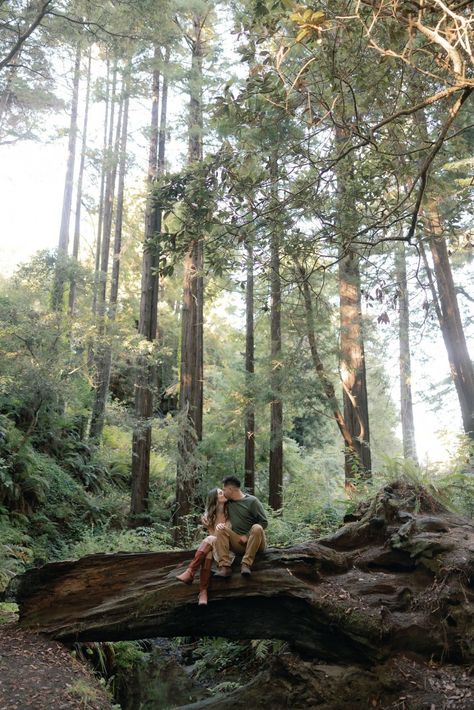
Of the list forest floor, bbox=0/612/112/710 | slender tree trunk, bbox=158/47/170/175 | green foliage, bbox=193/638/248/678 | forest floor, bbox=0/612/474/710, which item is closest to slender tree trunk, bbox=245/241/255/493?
slender tree trunk, bbox=158/47/170/175

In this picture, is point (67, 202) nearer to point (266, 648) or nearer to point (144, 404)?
point (144, 404)

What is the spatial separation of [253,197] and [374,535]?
4617 millimetres

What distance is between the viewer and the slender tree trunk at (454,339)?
1312 centimetres

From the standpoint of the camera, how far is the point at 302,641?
6.09 m

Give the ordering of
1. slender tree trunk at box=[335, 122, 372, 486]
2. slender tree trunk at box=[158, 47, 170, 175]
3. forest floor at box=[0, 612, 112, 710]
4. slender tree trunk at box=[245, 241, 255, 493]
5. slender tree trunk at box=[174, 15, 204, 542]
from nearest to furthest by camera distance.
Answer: forest floor at box=[0, 612, 112, 710], slender tree trunk at box=[335, 122, 372, 486], slender tree trunk at box=[174, 15, 204, 542], slender tree trunk at box=[158, 47, 170, 175], slender tree trunk at box=[245, 241, 255, 493]

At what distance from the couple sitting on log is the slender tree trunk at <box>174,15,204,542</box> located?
6061 millimetres

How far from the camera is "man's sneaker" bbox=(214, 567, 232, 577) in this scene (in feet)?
20.7

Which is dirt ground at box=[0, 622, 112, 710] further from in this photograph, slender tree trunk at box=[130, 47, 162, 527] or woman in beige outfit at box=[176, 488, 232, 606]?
slender tree trunk at box=[130, 47, 162, 527]

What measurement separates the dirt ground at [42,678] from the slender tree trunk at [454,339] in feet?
33.8

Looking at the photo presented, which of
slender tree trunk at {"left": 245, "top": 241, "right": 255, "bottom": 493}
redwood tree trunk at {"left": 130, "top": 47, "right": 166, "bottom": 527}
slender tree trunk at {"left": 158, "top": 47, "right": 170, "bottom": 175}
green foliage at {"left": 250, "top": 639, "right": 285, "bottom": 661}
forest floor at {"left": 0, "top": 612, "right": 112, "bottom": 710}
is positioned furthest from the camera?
slender tree trunk at {"left": 245, "top": 241, "right": 255, "bottom": 493}

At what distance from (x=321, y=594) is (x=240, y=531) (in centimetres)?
120

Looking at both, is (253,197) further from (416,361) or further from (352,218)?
(416,361)

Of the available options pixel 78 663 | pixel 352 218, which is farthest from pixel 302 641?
pixel 352 218

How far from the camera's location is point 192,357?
1444 cm
